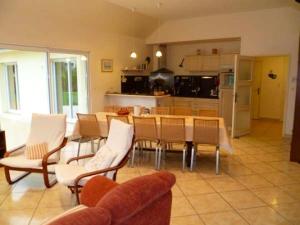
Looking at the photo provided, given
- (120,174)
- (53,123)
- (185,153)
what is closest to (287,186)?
(185,153)

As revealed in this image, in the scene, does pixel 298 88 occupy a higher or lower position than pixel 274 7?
lower

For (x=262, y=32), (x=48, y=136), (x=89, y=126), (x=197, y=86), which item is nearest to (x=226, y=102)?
(x=197, y=86)

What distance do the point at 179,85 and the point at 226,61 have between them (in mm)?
1606

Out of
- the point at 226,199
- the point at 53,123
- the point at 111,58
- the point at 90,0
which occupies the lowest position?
the point at 226,199

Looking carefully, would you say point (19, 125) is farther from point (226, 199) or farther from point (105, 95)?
point (226, 199)

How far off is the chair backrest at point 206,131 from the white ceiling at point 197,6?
3130 mm

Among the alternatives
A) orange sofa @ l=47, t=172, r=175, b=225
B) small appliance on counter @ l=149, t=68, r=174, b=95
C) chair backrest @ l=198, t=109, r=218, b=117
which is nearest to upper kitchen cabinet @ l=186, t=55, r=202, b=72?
small appliance on counter @ l=149, t=68, r=174, b=95

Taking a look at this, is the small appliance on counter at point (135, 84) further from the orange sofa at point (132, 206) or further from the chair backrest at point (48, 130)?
the orange sofa at point (132, 206)

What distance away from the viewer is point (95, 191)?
2.05 meters

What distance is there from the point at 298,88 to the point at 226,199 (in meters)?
2.39

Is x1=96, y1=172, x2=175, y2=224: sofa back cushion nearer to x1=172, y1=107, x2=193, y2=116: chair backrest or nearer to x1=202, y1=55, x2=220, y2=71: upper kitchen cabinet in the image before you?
x1=172, y1=107, x2=193, y2=116: chair backrest

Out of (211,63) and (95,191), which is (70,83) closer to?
(211,63)

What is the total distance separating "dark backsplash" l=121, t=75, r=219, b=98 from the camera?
25.4 feet

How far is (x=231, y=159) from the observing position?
4812 mm
